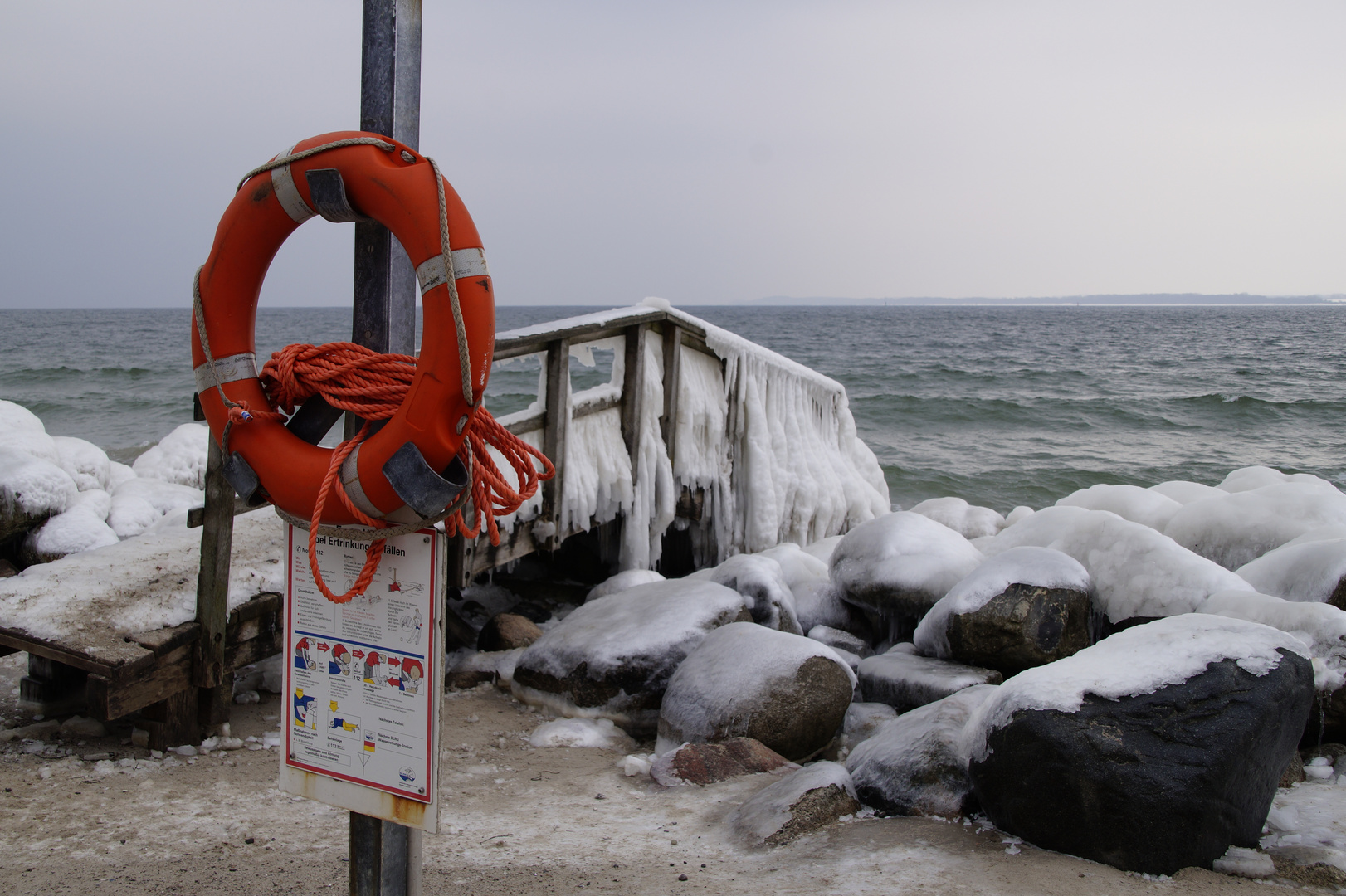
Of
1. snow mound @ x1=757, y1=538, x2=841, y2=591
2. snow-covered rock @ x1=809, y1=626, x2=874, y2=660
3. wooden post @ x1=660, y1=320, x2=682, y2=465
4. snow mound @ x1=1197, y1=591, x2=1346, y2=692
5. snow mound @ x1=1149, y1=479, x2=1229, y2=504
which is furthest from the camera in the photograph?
snow mound @ x1=1149, y1=479, x2=1229, y2=504

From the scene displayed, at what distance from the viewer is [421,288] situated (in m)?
1.98

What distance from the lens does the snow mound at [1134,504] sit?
7.50 meters

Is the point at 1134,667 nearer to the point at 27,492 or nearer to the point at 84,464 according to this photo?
the point at 27,492

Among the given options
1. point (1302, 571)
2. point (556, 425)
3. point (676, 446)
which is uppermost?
point (556, 425)

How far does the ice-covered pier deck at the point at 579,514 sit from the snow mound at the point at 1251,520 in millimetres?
3282

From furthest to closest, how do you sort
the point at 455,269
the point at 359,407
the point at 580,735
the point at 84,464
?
the point at 84,464 → the point at 580,735 → the point at 359,407 → the point at 455,269

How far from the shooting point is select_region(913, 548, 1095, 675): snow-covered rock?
16.0ft

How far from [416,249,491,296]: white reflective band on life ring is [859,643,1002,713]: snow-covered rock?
3.77 m

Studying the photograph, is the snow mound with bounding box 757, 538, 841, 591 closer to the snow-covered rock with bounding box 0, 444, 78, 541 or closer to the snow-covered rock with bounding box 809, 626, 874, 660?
the snow-covered rock with bounding box 809, 626, 874, 660

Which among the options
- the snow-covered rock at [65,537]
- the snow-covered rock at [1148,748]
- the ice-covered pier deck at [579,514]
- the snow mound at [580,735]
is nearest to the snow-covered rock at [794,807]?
the snow-covered rock at [1148,748]

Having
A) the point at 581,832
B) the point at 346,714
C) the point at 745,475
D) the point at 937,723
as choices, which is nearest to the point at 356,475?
the point at 346,714

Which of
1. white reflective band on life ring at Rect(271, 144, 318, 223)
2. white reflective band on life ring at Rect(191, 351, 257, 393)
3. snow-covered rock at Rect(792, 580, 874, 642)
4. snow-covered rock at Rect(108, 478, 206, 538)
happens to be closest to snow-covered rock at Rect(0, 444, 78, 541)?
snow-covered rock at Rect(108, 478, 206, 538)

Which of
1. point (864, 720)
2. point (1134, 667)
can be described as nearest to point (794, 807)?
point (1134, 667)

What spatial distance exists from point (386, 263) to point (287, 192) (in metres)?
0.27
